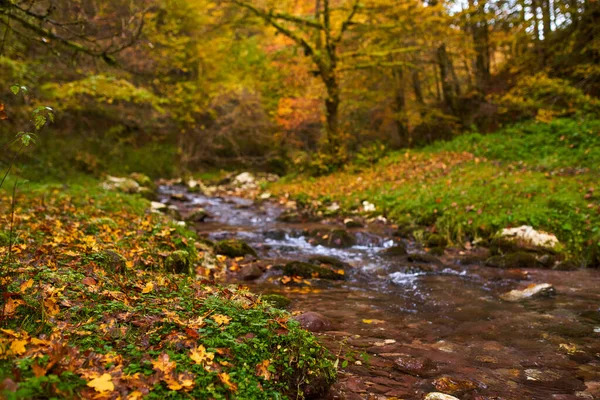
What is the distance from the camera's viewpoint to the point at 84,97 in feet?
61.3

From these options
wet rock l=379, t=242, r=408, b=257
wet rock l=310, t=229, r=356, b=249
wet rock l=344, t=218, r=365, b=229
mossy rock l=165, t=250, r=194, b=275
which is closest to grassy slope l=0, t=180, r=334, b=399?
mossy rock l=165, t=250, r=194, b=275

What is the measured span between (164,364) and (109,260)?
225cm

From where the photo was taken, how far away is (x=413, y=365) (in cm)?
366

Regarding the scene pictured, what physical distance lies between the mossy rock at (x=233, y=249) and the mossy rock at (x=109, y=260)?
314cm

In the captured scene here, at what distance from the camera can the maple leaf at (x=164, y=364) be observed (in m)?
2.41

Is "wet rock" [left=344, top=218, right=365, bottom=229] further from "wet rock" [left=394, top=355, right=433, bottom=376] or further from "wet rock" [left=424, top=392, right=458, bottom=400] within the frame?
"wet rock" [left=424, top=392, right=458, bottom=400]

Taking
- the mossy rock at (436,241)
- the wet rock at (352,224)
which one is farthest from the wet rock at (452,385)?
the wet rock at (352,224)

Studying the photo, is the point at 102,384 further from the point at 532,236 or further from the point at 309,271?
the point at 532,236

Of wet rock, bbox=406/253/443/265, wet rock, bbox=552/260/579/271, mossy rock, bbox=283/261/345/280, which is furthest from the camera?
wet rock, bbox=406/253/443/265

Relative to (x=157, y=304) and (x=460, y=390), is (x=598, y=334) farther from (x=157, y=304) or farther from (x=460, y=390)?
(x=157, y=304)

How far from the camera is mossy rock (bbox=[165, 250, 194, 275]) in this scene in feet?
17.1

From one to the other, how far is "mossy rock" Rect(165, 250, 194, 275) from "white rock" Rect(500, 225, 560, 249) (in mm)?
5843

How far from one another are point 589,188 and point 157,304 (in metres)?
8.60

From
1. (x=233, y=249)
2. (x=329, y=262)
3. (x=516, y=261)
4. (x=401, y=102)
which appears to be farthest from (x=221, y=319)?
(x=401, y=102)
